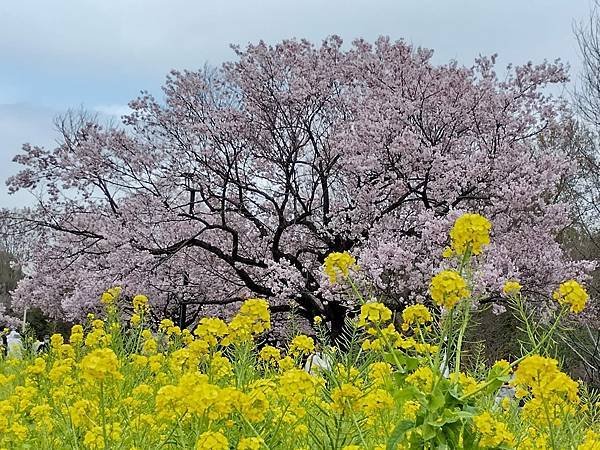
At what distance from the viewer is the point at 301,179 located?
10766 mm

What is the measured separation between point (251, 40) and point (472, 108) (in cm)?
347

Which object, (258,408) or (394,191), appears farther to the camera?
(394,191)

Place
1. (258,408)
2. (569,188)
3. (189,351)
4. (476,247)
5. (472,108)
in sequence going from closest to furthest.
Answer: (476,247) → (258,408) → (189,351) → (472,108) → (569,188)

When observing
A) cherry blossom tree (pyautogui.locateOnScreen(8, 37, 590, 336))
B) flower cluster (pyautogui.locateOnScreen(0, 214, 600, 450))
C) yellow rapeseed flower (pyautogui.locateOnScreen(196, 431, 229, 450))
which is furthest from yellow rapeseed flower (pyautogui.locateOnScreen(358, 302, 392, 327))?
cherry blossom tree (pyautogui.locateOnScreen(8, 37, 590, 336))

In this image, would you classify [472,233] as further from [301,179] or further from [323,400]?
[301,179]

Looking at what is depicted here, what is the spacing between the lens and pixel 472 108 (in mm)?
9922

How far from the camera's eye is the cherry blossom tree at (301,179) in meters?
9.41

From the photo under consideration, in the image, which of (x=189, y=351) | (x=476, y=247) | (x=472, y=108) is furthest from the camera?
(x=472, y=108)

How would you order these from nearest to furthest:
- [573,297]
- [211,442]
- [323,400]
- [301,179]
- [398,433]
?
1. [398,433]
2. [211,442]
3. [573,297]
4. [323,400]
5. [301,179]

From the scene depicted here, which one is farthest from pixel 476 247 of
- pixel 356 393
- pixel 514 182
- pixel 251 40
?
pixel 251 40

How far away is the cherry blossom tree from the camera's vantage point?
941cm

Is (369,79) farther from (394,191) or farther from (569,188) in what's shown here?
(569,188)

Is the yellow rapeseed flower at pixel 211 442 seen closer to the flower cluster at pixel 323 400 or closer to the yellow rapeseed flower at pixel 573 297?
the flower cluster at pixel 323 400

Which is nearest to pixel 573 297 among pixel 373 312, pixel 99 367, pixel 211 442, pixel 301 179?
pixel 373 312
